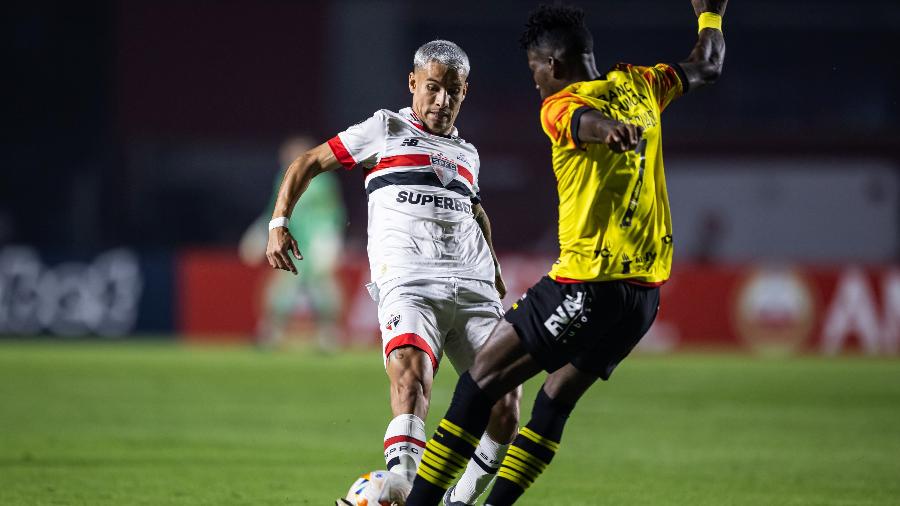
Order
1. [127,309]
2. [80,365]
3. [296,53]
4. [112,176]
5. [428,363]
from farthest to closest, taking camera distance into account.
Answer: [296,53] → [112,176] → [127,309] → [80,365] → [428,363]

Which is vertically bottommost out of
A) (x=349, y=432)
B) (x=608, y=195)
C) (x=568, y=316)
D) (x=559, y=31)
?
(x=349, y=432)

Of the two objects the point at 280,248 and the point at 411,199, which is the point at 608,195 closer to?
the point at 411,199

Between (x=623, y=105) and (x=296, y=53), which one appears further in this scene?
(x=296, y=53)

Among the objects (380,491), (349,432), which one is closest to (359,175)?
(349,432)

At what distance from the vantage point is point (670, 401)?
41.3 ft

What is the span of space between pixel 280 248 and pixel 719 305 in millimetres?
13312

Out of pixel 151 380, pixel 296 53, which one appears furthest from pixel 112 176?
pixel 151 380

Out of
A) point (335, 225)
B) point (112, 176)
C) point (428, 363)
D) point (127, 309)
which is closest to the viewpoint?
point (428, 363)

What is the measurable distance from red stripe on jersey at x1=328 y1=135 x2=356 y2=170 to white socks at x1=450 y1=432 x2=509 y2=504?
1435 mm

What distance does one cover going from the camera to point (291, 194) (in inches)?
244

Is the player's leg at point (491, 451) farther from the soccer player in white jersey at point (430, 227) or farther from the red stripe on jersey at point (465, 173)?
the red stripe on jersey at point (465, 173)

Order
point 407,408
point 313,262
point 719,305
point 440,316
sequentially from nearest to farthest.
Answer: point 407,408
point 440,316
point 313,262
point 719,305

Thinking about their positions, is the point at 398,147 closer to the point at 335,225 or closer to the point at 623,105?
the point at 623,105

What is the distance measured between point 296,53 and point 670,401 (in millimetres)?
20053
